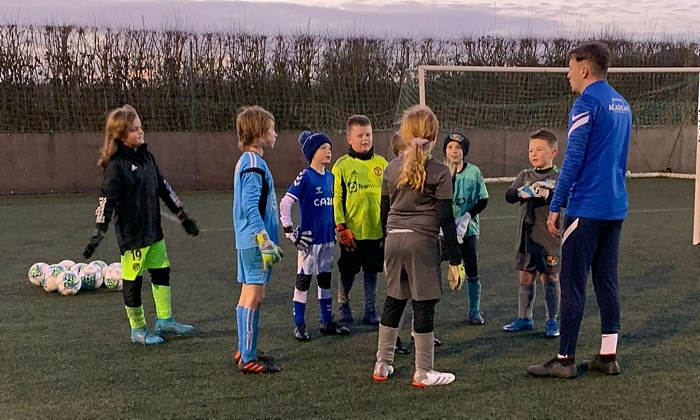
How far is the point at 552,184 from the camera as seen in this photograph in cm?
541

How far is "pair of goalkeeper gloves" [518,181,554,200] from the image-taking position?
534cm

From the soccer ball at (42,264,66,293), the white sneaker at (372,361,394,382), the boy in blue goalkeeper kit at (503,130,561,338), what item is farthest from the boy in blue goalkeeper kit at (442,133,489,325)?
the soccer ball at (42,264,66,293)

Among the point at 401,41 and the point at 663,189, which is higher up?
the point at 401,41

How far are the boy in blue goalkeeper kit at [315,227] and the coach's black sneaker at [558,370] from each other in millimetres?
1634

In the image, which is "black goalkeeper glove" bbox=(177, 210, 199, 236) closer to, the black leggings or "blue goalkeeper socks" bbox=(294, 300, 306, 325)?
"blue goalkeeper socks" bbox=(294, 300, 306, 325)

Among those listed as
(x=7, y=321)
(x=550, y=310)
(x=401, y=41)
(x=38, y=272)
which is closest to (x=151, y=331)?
(x=7, y=321)

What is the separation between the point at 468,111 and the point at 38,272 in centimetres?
1284

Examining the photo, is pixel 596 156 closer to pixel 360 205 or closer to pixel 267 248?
pixel 360 205

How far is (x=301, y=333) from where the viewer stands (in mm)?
5395

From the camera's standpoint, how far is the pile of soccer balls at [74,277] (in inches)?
263

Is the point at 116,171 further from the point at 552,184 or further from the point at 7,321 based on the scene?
the point at 552,184

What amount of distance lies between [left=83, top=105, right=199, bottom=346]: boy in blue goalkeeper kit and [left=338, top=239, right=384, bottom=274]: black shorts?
141 centimetres

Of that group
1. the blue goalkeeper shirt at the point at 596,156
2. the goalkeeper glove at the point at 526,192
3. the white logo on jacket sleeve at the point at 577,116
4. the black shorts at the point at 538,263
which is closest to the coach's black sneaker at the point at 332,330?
the black shorts at the point at 538,263

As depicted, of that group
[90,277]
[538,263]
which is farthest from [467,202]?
[90,277]
